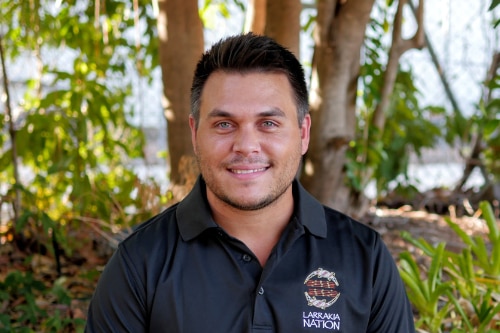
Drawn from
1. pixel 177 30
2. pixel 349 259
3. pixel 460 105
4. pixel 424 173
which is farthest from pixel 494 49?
pixel 349 259

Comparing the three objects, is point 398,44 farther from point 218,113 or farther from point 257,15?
point 218,113

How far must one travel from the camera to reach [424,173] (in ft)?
18.9

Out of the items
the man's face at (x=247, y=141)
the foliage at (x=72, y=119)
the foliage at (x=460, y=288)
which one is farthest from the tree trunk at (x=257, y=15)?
the man's face at (x=247, y=141)

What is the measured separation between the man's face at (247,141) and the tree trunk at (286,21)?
1.58 meters

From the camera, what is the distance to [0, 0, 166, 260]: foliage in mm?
3445

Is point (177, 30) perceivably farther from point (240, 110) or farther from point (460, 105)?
point (460, 105)

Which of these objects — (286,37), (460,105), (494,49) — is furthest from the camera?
(460,105)

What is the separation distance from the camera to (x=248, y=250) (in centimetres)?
179

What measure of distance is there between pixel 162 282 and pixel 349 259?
468mm

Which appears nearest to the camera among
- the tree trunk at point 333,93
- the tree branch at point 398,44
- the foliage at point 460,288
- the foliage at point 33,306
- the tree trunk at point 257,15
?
the foliage at point 460,288

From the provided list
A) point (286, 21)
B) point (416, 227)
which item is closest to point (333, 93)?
point (286, 21)

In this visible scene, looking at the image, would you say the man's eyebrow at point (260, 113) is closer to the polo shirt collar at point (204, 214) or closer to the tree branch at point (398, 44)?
the polo shirt collar at point (204, 214)

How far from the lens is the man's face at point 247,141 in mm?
1765

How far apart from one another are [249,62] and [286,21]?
1.61 m
